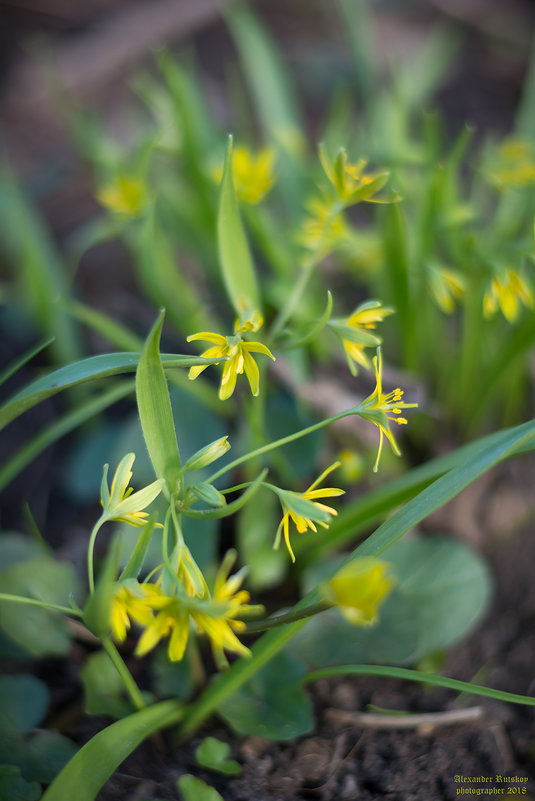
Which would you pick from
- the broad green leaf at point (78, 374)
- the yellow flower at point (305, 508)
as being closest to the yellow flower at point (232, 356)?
the broad green leaf at point (78, 374)

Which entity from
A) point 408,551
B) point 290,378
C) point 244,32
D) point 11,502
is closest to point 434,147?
point 290,378

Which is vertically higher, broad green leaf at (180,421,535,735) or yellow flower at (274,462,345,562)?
yellow flower at (274,462,345,562)

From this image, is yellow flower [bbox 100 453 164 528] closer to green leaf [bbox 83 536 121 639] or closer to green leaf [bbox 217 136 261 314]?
green leaf [bbox 83 536 121 639]

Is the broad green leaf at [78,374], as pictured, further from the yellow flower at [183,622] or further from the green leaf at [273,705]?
the green leaf at [273,705]

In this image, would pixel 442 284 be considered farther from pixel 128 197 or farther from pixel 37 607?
pixel 37 607

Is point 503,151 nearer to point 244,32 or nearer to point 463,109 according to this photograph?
point 244,32

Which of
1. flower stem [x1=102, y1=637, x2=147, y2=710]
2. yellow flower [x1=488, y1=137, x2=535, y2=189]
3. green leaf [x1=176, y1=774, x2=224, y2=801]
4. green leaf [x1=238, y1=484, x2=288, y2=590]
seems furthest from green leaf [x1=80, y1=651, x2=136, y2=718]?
yellow flower [x1=488, y1=137, x2=535, y2=189]
